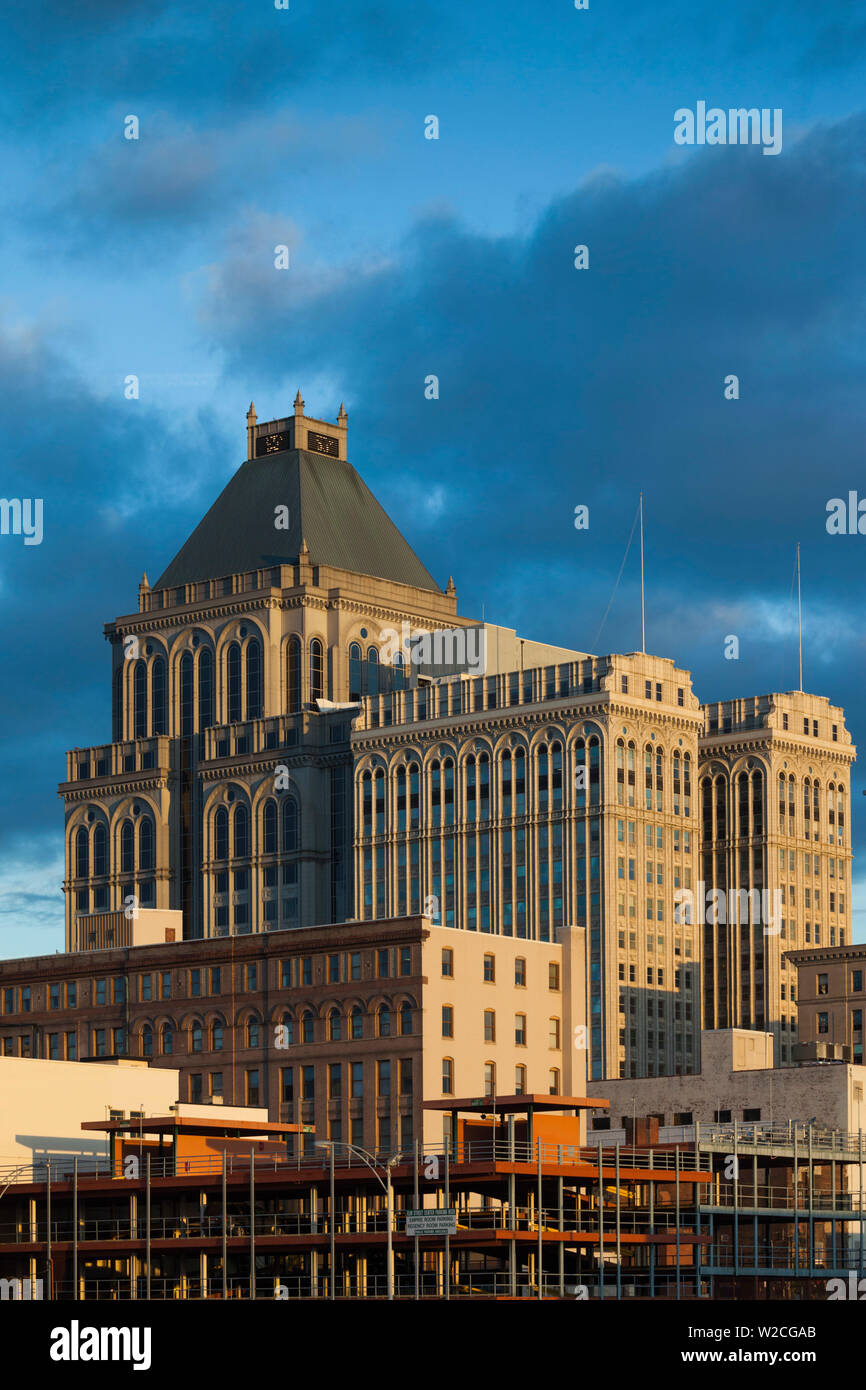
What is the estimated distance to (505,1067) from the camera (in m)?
162

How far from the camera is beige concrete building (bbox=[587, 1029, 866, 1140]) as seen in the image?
159500mm

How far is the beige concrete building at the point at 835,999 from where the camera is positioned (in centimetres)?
19488

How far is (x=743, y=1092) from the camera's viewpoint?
166250mm

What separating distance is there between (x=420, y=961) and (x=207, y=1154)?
1715 inches

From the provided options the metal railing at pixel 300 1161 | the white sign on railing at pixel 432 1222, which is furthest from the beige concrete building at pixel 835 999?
the white sign on railing at pixel 432 1222

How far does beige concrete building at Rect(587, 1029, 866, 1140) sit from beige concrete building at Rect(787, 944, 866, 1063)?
19237 millimetres

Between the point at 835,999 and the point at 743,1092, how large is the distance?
109 feet

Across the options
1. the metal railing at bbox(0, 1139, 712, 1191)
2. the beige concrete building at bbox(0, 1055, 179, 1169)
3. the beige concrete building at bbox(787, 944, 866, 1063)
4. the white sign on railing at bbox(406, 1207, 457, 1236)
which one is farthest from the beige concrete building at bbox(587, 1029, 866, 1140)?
the white sign on railing at bbox(406, 1207, 457, 1236)

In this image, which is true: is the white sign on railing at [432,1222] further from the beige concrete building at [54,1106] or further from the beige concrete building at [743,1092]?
the beige concrete building at [743,1092]

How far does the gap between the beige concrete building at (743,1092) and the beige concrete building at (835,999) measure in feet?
63.1

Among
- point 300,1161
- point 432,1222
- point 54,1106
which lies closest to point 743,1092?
point 300,1161

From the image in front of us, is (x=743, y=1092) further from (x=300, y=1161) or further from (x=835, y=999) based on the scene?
(x=300, y=1161)

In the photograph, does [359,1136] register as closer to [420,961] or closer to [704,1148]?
[420,961]
